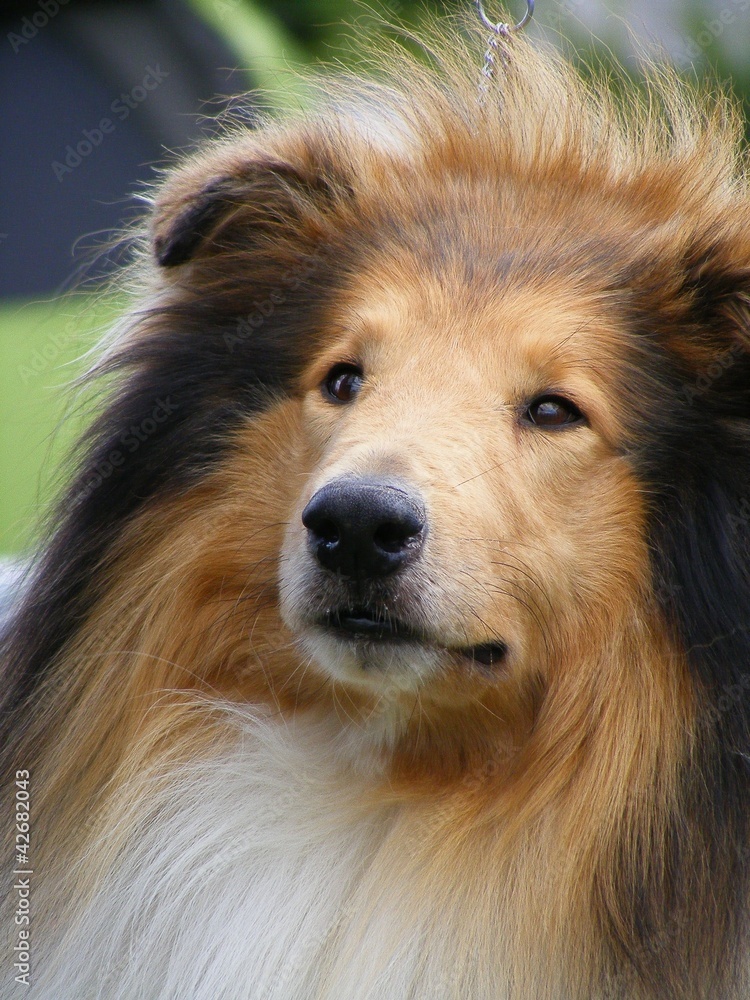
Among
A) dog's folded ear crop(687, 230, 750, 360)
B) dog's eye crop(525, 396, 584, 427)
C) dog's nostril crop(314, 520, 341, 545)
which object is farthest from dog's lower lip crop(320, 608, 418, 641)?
dog's folded ear crop(687, 230, 750, 360)

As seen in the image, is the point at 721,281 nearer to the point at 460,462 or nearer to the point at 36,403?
the point at 460,462

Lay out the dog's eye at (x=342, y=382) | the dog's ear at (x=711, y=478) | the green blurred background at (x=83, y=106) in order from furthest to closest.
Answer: the green blurred background at (x=83, y=106), the dog's eye at (x=342, y=382), the dog's ear at (x=711, y=478)

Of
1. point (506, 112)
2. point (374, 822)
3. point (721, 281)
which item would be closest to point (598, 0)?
point (506, 112)

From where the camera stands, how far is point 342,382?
248 cm

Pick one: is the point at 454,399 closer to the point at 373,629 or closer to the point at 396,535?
the point at 396,535

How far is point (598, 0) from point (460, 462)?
140 inches

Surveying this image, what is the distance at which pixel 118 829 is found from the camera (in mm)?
2396

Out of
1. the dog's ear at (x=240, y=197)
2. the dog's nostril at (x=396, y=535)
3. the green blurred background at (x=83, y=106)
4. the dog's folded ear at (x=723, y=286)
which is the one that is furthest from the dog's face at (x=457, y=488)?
the green blurred background at (x=83, y=106)

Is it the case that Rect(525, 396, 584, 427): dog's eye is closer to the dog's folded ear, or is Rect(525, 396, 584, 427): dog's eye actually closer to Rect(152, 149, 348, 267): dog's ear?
the dog's folded ear

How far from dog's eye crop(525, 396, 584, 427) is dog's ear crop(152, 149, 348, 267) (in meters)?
0.83

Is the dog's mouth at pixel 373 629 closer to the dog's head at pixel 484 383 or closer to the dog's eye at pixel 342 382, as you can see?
the dog's head at pixel 484 383

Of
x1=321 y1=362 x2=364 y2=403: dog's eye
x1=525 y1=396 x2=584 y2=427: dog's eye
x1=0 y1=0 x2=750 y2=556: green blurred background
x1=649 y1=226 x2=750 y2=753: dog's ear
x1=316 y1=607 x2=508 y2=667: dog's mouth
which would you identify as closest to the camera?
x1=316 y1=607 x2=508 y2=667: dog's mouth

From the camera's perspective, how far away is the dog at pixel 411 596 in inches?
82.8

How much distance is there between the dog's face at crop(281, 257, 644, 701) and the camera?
2.00 meters
